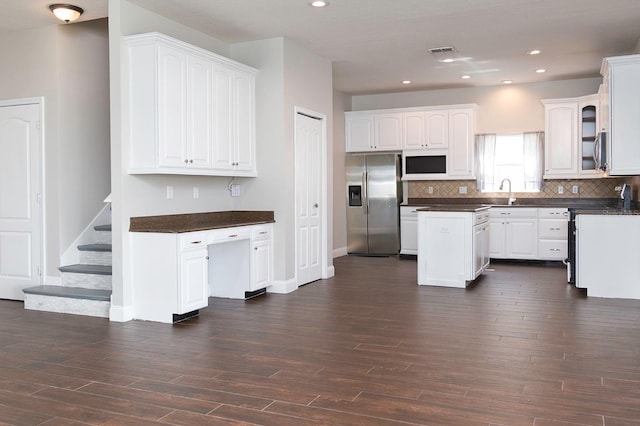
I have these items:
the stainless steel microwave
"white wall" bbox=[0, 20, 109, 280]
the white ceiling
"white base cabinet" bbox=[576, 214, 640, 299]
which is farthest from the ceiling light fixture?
the stainless steel microwave

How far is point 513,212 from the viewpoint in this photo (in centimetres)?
895

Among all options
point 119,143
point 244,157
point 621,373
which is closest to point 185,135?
point 119,143

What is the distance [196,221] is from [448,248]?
9.56 ft

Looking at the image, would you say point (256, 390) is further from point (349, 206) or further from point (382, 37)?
point (349, 206)

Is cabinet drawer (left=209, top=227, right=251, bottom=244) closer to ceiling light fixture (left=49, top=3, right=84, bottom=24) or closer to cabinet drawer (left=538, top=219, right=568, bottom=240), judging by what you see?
ceiling light fixture (left=49, top=3, right=84, bottom=24)

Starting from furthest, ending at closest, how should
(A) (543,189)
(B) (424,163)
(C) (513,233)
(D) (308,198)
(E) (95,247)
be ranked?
(B) (424,163) < (A) (543,189) < (C) (513,233) < (D) (308,198) < (E) (95,247)

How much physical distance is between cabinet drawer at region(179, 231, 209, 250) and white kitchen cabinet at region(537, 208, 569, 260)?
5.61 metres

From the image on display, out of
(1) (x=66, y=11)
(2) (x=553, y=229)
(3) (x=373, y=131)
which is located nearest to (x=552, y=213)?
(2) (x=553, y=229)

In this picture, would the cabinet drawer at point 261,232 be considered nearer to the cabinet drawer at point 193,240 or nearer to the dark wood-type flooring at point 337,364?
the dark wood-type flooring at point 337,364

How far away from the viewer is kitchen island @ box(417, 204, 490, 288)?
6.64 m

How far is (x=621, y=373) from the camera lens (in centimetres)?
353

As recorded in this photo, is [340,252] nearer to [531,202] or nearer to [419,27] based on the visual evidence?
[531,202]

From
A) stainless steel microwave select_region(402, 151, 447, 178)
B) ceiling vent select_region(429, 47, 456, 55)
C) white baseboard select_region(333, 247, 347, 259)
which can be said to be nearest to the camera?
ceiling vent select_region(429, 47, 456, 55)

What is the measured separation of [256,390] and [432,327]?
197 centimetres
